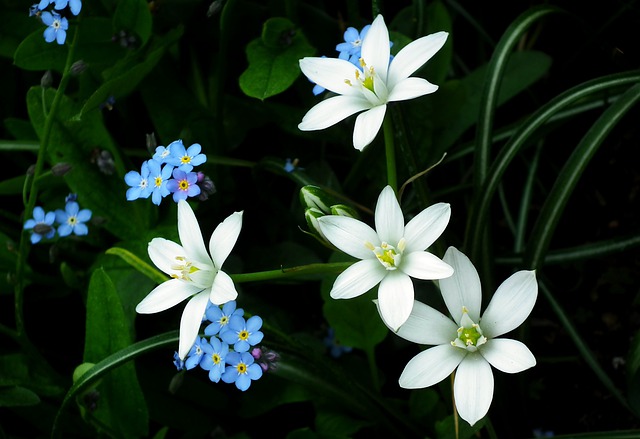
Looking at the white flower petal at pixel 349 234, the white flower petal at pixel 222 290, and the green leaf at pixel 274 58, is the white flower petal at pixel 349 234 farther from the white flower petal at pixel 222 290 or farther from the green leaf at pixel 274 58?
the green leaf at pixel 274 58

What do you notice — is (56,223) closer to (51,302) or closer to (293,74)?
(51,302)

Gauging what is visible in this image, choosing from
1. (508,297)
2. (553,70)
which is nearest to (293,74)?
(508,297)

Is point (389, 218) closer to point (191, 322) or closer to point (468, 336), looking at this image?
point (468, 336)

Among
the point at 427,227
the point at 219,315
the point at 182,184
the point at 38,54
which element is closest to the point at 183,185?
the point at 182,184

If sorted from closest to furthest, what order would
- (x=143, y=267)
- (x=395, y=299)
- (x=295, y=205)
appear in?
(x=395, y=299) → (x=143, y=267) → (x=295, y=205)

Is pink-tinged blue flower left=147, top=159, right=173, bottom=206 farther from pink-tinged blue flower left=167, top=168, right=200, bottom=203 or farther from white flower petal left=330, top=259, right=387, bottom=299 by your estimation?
white flower petal left=330, top=259, right=387, bottom=299

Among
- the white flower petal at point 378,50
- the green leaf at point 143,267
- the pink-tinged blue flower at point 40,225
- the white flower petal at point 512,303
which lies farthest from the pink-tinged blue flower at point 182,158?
the white flower petal at point 512,303
